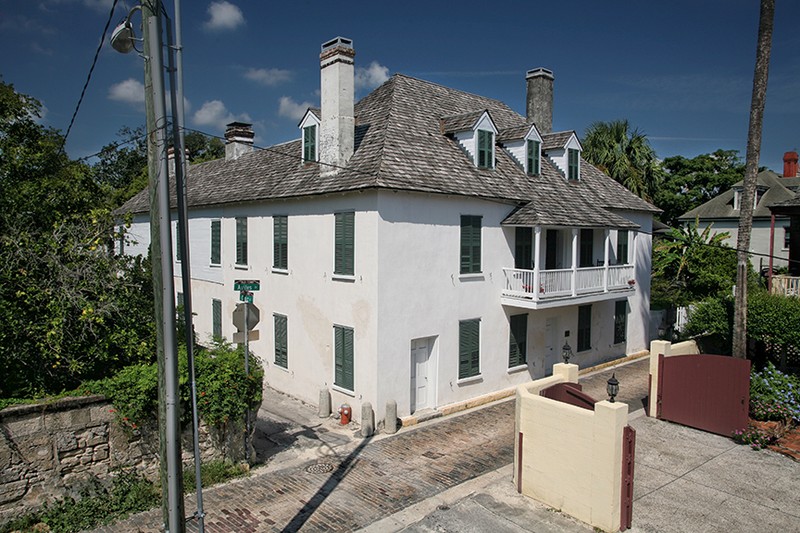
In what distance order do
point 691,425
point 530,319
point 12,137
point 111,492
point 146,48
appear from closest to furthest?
point 146,48 < point 111,492 < point 12,137 < point 691,425 < point 530,319

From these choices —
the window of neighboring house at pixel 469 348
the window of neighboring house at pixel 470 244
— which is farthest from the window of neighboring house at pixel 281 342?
the window of neighboring house at pixel 470 244

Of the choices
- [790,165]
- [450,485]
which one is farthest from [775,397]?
[790,165]

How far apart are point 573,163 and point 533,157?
274 cm

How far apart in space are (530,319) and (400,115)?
7.58 metres

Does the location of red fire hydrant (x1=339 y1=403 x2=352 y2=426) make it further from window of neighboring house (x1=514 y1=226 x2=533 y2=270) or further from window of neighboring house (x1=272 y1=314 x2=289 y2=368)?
window of neighboring house (x1=514 y1=226 x2=533 y2=270)

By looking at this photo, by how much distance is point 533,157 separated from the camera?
730 inches

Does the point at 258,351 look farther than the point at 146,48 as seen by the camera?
Yes

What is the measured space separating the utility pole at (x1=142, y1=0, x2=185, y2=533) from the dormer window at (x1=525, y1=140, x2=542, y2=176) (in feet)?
45.8

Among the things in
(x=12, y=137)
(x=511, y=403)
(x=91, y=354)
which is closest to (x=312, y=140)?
(x=12, y=137)

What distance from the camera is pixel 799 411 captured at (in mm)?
12867

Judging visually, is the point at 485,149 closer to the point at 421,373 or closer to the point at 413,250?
the point at 413,250

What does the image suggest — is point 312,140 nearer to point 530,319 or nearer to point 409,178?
point 409,178

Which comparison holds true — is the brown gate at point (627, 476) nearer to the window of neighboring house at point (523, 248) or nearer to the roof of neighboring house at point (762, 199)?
the window of neighboring house at point (523, 248)

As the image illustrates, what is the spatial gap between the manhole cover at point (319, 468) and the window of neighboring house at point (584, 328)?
444 inches
